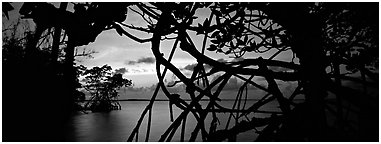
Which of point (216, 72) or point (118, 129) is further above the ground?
point (216, 72)

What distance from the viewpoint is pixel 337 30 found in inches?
106

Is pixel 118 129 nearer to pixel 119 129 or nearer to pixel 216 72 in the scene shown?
pixel 119 129

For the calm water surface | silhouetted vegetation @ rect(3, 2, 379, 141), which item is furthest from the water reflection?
silhouetted vegetation @ rect(3, 2, 379, 141)

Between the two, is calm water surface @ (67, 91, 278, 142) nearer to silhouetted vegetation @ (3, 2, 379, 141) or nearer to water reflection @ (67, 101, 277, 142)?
water reflection @ (67, 101, 277, 142)

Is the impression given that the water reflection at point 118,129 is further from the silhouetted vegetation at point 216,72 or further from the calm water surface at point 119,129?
the silhouetted vegetation at point 216,72

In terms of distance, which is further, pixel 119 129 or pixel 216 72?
pixel 119 129

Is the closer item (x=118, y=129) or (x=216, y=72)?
(x=216, y=72)

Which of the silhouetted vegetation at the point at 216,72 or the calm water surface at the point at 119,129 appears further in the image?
the calm water surface at the point at 119,129

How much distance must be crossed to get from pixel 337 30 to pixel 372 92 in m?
1.43

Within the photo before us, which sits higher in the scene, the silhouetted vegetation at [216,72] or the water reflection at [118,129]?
the silhouetted vegetation at [216,72]

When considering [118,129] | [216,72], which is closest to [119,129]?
[118,129]

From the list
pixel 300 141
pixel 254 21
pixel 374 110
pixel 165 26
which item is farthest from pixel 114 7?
pixel 374 110

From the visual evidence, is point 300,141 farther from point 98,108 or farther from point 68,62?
point 98,108

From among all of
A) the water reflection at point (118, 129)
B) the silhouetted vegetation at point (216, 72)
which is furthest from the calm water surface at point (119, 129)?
the silhouetted vegetation at point (216, 72)
